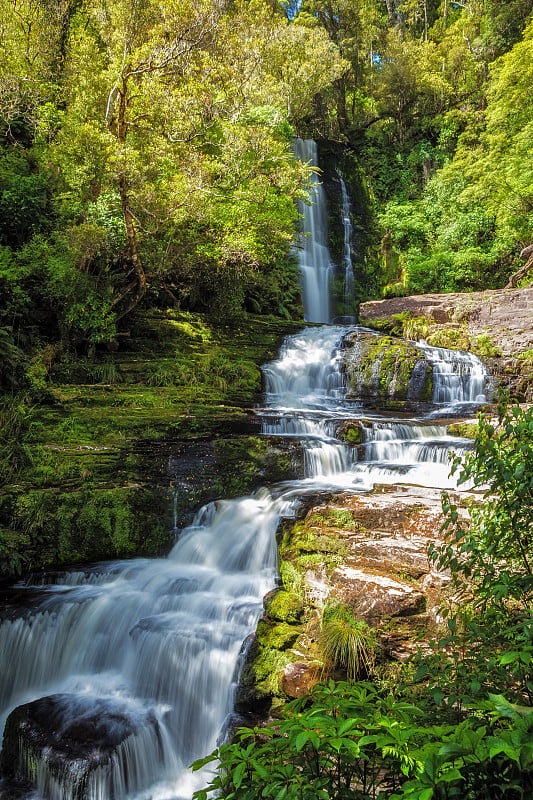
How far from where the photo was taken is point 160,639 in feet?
15.7

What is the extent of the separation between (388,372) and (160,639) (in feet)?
29.5

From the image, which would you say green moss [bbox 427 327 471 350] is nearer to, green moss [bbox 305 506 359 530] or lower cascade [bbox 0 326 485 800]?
lower cascade [bbox 0 326 485 800]

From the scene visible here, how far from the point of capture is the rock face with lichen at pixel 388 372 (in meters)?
11.7

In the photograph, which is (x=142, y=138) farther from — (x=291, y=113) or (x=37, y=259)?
(x=291, y=113)

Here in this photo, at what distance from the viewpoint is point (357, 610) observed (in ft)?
13.9

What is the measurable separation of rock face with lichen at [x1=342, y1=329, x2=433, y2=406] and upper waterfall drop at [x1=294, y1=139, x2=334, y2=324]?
20.7 feet

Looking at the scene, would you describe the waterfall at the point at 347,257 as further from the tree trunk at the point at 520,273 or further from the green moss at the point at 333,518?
the green moss at the point at 333,518

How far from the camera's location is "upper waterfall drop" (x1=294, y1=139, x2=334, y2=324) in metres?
19.2

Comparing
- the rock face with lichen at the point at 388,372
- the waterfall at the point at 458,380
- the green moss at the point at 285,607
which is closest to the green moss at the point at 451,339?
the waterfall at the point at 458,380

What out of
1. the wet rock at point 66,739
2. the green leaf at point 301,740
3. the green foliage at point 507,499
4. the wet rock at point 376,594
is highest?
the green foliage at point 507,499

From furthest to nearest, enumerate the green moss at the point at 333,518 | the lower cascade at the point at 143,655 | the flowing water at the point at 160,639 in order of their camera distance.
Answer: the green moss at the point at 333,518 → the flowing water at the point at 160,639 → the lower cascade at the point at 143,655

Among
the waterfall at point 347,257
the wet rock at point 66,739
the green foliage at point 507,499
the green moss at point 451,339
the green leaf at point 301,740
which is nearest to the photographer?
the green leaf at point 301,740

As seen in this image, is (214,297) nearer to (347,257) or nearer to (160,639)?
(347,257)

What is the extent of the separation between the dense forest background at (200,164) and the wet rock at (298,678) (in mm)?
7178
